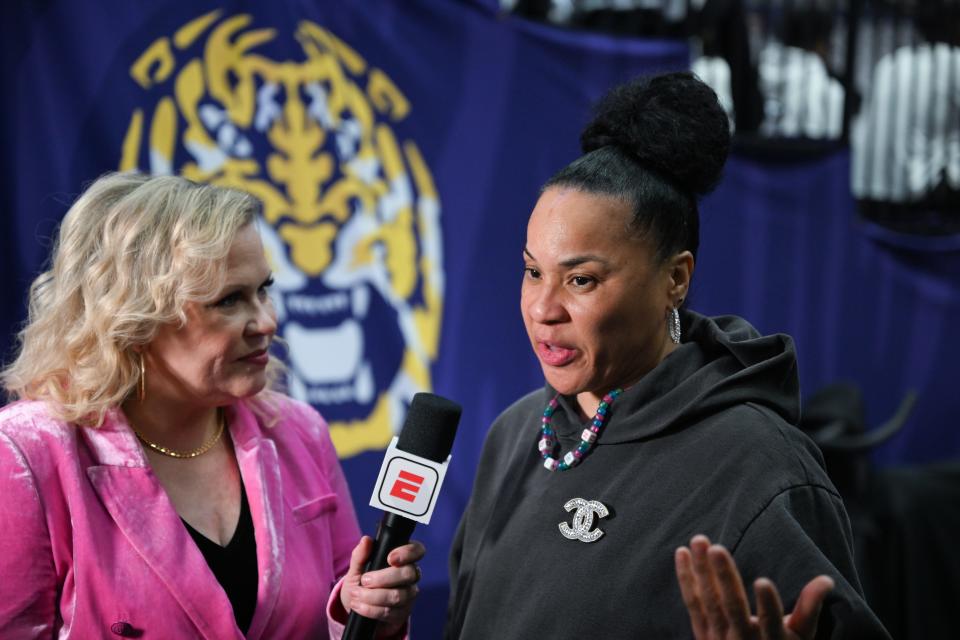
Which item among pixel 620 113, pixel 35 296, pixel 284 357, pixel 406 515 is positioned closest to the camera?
pixel 406 515

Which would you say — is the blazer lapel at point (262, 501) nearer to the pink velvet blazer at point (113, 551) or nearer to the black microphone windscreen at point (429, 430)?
the pink velvet blazer at point (113, 551)

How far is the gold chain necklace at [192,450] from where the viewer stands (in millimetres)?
2045

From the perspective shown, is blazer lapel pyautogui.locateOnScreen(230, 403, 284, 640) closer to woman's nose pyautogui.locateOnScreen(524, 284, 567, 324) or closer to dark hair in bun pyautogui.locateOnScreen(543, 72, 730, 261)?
woman's nose pyautogui.locateOnScreen(524, 284, 567, 324)

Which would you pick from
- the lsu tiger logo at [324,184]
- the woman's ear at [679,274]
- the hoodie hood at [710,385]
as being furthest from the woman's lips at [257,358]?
the lsu tiger logo at [324,184]

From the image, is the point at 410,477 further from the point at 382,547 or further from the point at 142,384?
the point at 142,384

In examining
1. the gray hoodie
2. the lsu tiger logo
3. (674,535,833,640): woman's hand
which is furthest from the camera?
the lsu tiger logo

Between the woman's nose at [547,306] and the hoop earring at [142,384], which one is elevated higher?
the woman's nose at [547,306]

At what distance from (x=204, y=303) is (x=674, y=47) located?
2821 mm

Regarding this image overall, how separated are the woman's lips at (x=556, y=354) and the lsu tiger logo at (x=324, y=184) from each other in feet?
6.00

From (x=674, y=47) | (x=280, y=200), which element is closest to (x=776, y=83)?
(x=674, y=47)

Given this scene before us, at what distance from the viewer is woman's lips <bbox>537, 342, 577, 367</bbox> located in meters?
1.72

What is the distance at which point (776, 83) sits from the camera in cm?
486

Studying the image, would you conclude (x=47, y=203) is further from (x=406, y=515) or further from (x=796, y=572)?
(x=796, y=572)

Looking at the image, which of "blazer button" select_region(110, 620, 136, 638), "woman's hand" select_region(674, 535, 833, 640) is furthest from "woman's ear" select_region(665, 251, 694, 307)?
"blazer button" select_region(110, 620, 136, 638)
